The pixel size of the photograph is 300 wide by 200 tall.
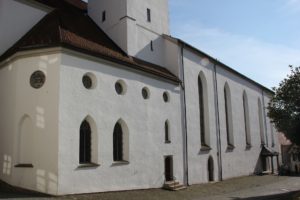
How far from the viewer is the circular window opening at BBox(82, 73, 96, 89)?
54.7 feet

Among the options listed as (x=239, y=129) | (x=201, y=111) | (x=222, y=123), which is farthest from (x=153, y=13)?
(x=239, y=129)

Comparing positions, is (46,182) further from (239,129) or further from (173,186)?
(239,129)

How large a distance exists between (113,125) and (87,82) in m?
2.72

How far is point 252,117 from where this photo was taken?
35625 mm

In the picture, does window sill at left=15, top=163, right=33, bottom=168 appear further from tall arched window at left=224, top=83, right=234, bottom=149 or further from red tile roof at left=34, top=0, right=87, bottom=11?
tall arched window at left=224, top=83, right=234, bottom=149

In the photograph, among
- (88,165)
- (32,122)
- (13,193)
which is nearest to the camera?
(13,193)

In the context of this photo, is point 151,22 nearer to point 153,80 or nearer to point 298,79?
point 153,80

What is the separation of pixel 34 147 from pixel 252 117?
26.4 m

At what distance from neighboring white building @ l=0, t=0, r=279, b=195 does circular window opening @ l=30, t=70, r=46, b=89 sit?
0.06 meters

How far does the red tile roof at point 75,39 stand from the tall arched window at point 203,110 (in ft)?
15.0

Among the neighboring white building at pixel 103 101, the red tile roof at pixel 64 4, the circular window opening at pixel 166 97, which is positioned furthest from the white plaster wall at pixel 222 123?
the red tile roof at pixel 64 4

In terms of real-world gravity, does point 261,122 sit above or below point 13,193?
above

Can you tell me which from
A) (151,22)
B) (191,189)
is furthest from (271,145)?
(151,22)

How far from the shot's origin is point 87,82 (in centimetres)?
1683
